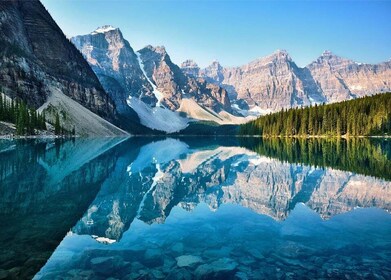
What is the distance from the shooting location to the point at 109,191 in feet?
85.9

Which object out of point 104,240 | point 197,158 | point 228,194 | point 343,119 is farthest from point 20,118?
point 343,119

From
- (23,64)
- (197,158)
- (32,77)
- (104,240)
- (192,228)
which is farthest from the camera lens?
(32,77)

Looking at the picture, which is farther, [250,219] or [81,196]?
[81,196]

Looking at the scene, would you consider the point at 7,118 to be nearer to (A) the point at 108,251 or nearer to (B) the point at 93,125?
(B) the point at 93,125

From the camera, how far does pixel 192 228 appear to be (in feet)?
56.6

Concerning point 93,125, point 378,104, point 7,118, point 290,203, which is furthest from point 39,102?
point 290,203

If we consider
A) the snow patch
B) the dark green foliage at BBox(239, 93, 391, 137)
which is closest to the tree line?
the snow patch

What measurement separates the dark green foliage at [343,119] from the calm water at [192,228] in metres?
100

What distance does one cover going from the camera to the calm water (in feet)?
37.6

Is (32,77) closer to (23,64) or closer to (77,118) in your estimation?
(23,64)

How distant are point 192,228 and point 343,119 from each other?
128573 millimetres

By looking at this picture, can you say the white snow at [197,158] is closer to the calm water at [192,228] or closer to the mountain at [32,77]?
the calm water at [192,228]

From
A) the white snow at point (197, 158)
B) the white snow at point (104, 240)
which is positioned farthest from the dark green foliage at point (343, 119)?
the white snow at point (104, 240)

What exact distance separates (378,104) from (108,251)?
134 meters
